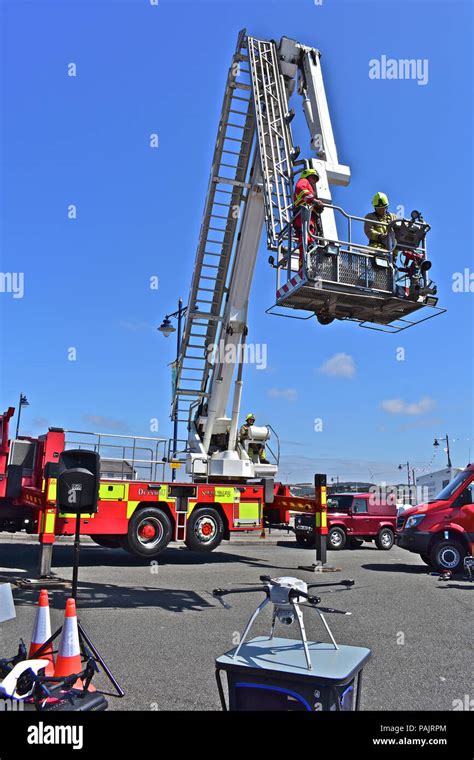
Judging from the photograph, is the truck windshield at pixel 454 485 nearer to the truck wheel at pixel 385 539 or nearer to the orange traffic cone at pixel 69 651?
the truck wheel at pixel 385 539

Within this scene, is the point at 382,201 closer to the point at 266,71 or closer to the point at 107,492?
the point at 266,71

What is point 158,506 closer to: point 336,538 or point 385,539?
point 336,538

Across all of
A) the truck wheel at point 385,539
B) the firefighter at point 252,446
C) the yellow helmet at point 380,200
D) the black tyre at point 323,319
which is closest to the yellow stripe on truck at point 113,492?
the firefighter at point 252,446

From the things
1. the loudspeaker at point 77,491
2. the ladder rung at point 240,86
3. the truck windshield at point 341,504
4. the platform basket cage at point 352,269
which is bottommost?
the truck windshield at point 341,504

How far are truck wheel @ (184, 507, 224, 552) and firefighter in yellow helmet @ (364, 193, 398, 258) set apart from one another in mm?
6829

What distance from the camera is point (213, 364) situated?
44.4 feet

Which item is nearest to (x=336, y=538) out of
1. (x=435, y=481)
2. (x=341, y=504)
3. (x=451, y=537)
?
(x=341, y=504)

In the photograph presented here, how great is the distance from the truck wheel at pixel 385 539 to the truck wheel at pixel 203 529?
744 cm

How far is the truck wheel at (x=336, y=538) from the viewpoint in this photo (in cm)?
1768

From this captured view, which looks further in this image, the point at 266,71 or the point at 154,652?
the point at 266,71

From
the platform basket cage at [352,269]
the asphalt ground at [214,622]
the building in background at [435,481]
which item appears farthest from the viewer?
the building in background at [435,481]

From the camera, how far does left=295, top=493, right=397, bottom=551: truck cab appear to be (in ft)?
58.4
